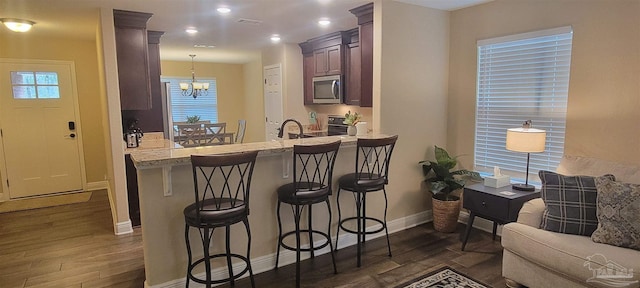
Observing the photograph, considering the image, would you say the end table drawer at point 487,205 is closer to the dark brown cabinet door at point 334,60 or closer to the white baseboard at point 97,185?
the dark brown cabinet door at point 334,60

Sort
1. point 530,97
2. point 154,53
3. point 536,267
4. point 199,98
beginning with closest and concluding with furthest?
point 536,267 < point 530,97 < point 154,53 < point 199,98

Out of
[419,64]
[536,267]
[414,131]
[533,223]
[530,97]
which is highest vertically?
[419,64]

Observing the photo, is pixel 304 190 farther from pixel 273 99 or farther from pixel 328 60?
pixel 273 99

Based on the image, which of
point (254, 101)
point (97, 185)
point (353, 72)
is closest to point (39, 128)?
point (97, 185)

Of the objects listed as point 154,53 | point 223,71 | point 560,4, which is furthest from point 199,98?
point 560,4

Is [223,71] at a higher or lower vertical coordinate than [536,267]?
higher

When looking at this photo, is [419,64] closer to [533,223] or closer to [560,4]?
[560,4]

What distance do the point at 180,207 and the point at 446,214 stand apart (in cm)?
268

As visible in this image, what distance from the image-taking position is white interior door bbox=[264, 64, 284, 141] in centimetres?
652

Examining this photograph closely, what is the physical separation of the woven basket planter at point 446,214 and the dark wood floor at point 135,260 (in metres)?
0.10

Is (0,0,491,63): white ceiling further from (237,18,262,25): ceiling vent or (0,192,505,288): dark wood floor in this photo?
→ (0,192,505,288): dark wood floor

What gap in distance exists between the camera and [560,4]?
3.10 metres

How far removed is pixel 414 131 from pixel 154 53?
370 centimetres

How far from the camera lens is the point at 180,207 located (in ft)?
8.57
